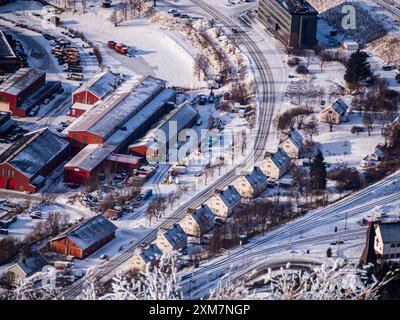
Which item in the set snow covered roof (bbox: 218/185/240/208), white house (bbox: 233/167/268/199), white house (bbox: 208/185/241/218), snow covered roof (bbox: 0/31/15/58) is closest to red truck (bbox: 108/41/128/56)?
snow covered roof (bbox: 0/31/15/58)

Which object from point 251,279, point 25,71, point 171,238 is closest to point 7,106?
point 25,71

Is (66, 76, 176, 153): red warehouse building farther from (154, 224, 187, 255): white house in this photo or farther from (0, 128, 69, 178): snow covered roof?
(154, 224, 187, 255): white house

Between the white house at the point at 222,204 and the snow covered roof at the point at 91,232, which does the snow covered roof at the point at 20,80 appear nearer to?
the snow covered roof at the point at 91,232

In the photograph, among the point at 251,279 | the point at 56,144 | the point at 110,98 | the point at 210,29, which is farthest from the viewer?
the point at 210,29

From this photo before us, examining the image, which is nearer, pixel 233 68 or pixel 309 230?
pixel 309 230

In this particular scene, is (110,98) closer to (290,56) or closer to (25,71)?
(25,71)

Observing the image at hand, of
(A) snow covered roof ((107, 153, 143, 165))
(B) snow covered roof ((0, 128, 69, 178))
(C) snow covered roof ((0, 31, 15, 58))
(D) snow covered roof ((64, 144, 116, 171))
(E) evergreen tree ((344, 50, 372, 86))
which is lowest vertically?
(A) snow covered roof ((107, 153, 143, 165))

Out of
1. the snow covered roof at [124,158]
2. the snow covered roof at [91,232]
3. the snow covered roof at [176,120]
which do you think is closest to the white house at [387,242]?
the snow covered roof at [91,232]
